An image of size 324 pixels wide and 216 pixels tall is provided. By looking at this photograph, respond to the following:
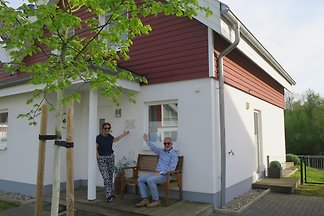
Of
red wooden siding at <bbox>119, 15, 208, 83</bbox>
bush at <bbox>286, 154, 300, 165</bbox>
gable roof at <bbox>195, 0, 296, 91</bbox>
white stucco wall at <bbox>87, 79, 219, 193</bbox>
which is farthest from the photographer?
bush at <bbox>286, 154, 300, 165</bbox>

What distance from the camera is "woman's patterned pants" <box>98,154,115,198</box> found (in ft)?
23.2

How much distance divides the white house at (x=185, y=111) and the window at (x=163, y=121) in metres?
0.02

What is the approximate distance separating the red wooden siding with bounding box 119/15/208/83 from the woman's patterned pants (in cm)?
223

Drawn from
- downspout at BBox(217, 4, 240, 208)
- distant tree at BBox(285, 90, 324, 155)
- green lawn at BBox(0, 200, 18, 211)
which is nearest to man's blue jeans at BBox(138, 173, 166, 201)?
downspout at BBox(217, 4, 240, 208)

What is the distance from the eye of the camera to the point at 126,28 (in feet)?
13.4

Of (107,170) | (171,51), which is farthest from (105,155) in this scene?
(171,51)

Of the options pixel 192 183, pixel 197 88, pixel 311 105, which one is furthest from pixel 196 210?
pixel 311 105

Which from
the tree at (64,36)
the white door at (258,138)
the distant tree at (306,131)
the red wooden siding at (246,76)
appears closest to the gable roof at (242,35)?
the red wooden siding at (246,76)

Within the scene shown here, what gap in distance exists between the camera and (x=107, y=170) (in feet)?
23.8

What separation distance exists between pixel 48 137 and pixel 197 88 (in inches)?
153

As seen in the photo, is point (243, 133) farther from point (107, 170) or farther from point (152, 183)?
point (107, 170)

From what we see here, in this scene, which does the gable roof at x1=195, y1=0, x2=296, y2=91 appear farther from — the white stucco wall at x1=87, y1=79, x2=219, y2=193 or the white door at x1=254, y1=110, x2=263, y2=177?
the white door at x1=254, y1=110, x2=263, y2=177

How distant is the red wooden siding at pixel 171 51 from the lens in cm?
734

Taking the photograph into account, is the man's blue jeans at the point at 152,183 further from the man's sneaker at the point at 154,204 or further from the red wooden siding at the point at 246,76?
the red wooden siding at the point at 246,76
